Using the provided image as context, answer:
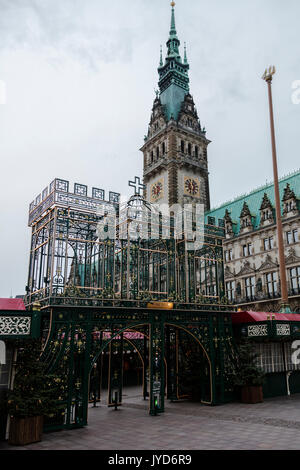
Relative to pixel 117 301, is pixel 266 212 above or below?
above

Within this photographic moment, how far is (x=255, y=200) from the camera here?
162 feet

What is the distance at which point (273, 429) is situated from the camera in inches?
486

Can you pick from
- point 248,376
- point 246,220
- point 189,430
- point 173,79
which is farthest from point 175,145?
point 189,430

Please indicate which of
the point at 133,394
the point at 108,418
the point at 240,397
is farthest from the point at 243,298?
the point at 108,418

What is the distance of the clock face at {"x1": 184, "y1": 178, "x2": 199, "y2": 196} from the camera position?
183ft

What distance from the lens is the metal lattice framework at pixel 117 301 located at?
1390 centimetres

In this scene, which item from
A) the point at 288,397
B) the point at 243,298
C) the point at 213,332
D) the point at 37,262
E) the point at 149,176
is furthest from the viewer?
the point at 149,176

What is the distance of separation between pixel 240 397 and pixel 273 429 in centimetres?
655

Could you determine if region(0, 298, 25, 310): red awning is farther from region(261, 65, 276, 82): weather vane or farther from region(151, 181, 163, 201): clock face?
region(151, 181, 163, 201): clock face

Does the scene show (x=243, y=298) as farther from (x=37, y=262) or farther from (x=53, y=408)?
(x=53, y=408)

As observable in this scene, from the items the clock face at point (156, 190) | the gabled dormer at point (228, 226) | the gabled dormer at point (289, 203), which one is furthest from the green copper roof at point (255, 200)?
the clock face at point (156, 190)

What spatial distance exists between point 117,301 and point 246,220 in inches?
1343

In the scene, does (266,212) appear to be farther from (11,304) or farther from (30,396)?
(30,396)

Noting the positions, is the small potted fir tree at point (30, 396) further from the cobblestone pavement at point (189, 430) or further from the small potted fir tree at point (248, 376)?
the small potted fir tree at point (248, 376)
